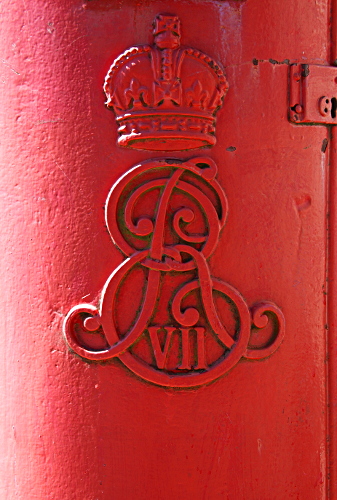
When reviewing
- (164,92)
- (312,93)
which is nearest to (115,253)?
(164,92)

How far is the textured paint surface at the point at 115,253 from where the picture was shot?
5.21 feet

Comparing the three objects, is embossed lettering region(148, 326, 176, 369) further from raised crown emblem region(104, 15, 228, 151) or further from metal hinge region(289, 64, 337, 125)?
metal hinge region(289, 64, 337, 125)

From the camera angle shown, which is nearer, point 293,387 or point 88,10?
point 88,10

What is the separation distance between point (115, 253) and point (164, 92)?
1.61ft

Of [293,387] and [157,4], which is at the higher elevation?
[157,4]

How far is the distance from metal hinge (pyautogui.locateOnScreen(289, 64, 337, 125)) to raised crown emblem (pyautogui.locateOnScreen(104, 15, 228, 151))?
270mm

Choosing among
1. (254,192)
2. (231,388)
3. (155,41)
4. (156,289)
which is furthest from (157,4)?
(231,388)

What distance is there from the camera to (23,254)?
165cm

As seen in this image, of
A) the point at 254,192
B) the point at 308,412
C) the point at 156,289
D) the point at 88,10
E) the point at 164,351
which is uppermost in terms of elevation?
the point at 88,10

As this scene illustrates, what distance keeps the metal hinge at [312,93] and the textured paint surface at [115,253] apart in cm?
3

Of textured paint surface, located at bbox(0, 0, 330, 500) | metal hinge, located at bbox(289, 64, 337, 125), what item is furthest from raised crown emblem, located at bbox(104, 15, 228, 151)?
metal hinge, located at bbox(289, 64, 337, 125)

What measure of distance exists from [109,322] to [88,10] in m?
0.94

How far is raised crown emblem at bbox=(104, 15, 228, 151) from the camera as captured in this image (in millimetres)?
1521

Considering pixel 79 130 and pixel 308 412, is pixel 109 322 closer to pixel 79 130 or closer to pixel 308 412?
pixel 79 130
